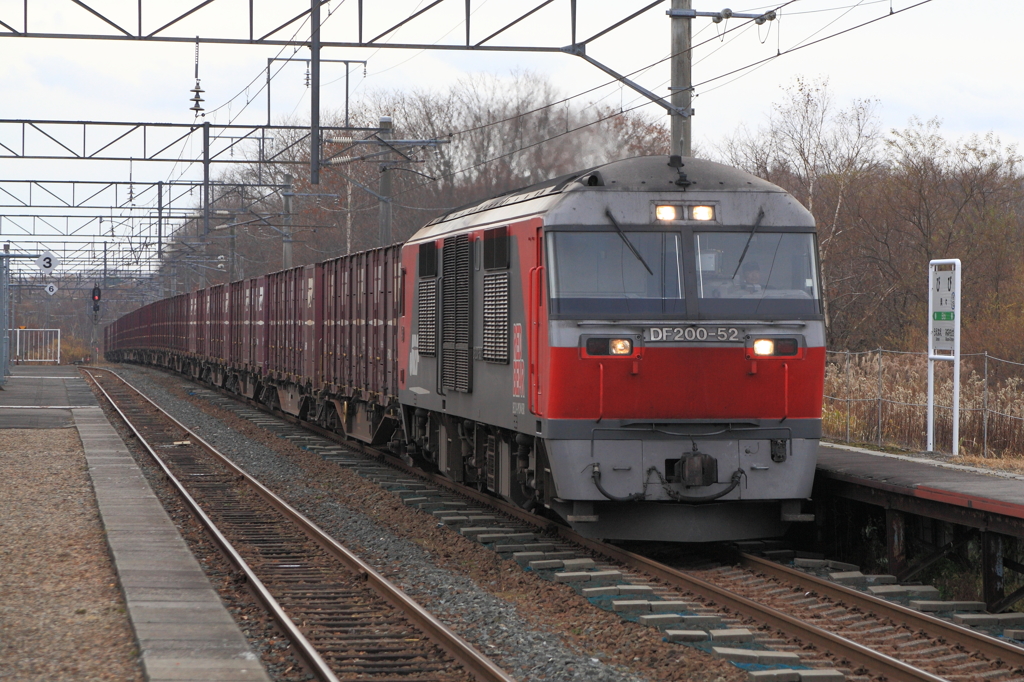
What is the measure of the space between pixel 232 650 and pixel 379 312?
1020 cm

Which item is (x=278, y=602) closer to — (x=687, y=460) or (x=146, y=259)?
(x=687, y=460)

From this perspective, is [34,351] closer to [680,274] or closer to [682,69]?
[682,69]

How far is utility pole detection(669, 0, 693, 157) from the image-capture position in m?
14.7

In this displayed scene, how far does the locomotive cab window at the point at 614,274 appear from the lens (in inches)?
378

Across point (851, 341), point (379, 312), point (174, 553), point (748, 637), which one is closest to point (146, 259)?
point (851, 341)

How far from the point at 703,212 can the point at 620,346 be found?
4.43ft

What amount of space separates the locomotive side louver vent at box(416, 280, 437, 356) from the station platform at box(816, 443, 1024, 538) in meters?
4.39

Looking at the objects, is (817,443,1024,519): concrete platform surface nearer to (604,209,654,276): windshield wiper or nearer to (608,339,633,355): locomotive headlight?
(608,339,633,355): locomotive headlight

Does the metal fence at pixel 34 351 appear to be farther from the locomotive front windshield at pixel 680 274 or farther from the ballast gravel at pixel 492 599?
the locomotive front windshield at pixel 680 274

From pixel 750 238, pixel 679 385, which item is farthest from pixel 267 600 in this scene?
pixel 750 238

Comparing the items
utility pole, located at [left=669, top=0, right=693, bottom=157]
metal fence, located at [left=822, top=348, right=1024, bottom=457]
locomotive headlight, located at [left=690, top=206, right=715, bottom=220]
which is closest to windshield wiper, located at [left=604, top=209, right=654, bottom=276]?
locomotive headlight, located at [left=690, top=206, right=715, bottom=220]

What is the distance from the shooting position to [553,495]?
1006 cm

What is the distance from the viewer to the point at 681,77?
1469 centimetres

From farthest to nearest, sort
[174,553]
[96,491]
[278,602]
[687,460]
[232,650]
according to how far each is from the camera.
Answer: [96,491]
[174,553]
[687,460]
[278,602]
[232,650]
